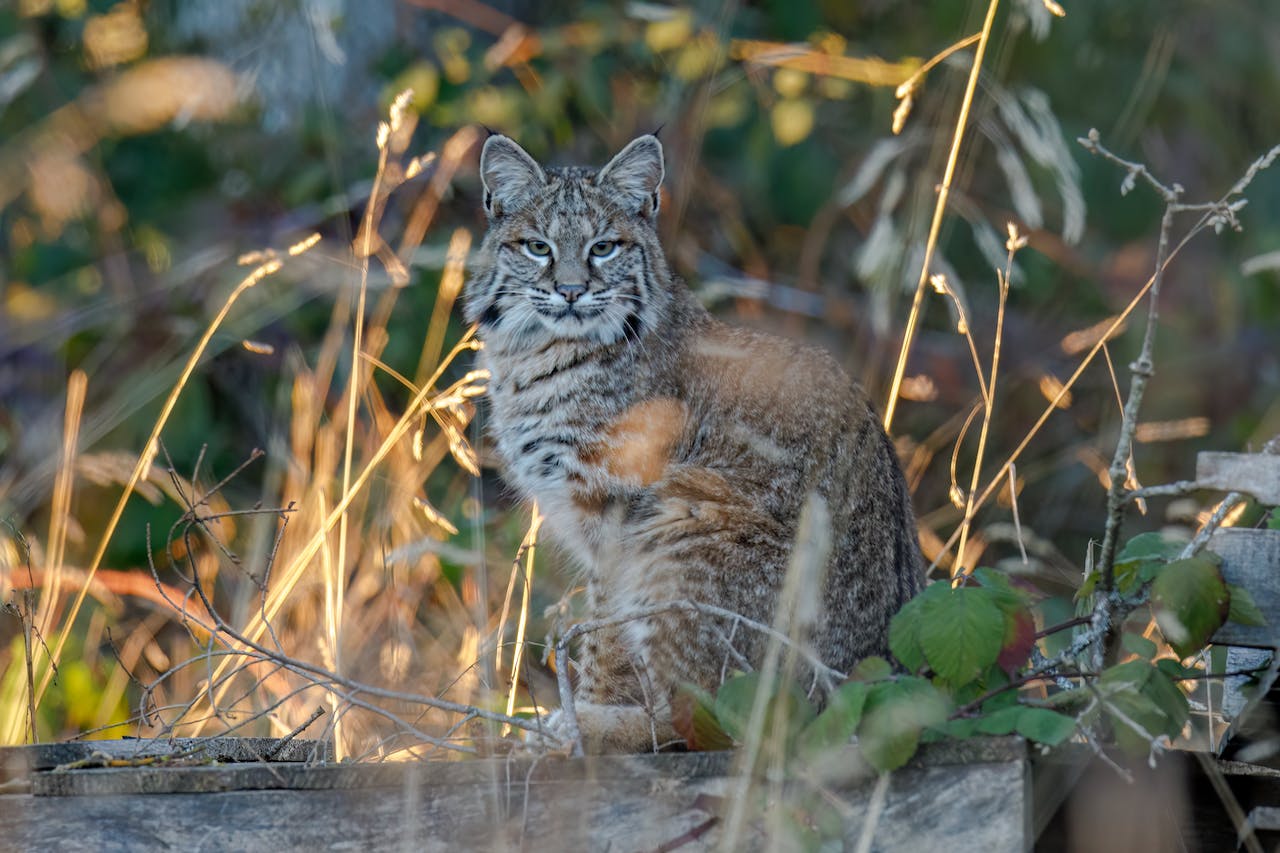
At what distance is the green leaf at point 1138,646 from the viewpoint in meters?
2.74

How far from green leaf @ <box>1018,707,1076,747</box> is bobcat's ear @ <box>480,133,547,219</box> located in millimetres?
2618

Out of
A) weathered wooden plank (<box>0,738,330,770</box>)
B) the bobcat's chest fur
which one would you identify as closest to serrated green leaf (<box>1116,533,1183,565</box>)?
the bobcat's chest fur

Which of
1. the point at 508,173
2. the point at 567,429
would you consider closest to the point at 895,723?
the point at 567,429

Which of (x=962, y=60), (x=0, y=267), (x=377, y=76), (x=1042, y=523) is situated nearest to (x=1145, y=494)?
(x=962, y=60)

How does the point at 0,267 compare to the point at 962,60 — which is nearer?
the point at 962,60

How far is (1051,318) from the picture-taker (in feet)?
27.6

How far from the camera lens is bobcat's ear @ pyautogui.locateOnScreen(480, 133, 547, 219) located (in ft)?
15.5

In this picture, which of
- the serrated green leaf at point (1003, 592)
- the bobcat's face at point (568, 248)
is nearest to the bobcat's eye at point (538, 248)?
the bobcat's face at point (568, 248)

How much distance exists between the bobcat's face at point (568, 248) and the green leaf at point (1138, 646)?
6.25ft

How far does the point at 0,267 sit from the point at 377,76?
2.08 meters

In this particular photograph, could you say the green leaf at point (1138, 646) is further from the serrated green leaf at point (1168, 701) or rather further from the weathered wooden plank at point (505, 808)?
the weathered wooden plank at point (505, 808)

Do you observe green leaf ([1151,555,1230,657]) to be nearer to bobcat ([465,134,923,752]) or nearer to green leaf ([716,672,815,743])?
green leaf ([716,672,815,743])

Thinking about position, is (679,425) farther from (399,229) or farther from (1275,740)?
(399,229)

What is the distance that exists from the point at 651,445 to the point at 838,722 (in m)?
1.63
